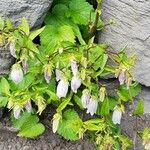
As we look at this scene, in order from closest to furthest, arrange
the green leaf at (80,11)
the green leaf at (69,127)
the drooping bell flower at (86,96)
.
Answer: the drooping bell flower at (86,96) < the green leaf at (69,127) < the green leaf at (80,11)

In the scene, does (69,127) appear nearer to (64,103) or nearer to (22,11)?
(64,103)

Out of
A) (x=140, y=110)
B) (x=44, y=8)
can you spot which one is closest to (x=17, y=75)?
(x=44, y=8)

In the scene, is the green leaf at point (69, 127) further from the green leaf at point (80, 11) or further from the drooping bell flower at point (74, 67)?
the green leaf at point (80, 11)

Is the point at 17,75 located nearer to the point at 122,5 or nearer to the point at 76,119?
the point at 76,119

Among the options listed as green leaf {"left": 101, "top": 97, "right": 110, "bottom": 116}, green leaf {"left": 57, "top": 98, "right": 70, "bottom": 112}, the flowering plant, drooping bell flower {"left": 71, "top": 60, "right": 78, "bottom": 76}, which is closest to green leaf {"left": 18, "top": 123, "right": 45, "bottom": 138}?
the flowering plant

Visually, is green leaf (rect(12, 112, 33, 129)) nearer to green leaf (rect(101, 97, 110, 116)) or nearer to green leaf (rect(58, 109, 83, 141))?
green leaf (rect(58, 109, 83, 141))

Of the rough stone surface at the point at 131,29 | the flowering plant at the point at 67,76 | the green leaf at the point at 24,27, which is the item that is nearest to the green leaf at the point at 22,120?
the flowering plant at the point at 67,76

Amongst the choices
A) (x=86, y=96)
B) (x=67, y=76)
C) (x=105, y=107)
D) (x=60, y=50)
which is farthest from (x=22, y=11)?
(x=105, y=107)
